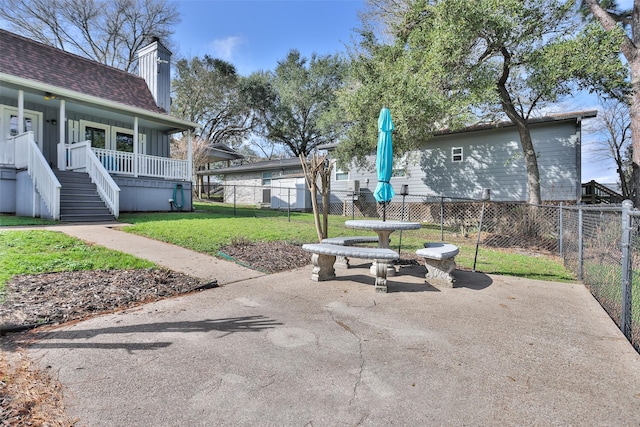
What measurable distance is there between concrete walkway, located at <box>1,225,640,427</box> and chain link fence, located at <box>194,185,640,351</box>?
69 cm

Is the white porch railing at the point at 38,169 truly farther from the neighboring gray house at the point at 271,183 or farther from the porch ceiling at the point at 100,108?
the neighboring gray house at the point at 271,183

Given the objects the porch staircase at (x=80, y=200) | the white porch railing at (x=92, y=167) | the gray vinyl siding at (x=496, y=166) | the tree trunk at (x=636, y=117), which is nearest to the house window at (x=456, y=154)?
the gray vinyl siding at (x=496, y=166)

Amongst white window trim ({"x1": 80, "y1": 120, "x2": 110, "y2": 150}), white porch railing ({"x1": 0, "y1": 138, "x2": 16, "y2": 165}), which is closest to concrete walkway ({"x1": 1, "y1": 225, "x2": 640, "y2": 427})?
white porch railing ({"x1": 0, "y1": 138, "x2": 16, "y2": 165})

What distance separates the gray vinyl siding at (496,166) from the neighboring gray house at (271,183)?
4.58 meters

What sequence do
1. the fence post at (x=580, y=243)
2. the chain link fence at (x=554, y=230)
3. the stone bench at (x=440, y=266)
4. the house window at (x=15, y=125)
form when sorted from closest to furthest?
the chain link fence at (x=554, y=230) → the stone bench at (x=440, y=266) → the fence post at (x=580, y=243) → the house window at (x=15, y=125)

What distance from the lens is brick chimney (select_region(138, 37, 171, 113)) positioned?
15.9 metres

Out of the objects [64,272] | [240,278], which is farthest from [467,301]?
[64,272]

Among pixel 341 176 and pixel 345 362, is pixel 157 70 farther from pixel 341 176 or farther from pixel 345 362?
pixel 345 362

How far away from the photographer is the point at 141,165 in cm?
1246

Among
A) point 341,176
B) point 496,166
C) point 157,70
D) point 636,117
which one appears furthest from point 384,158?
point 157,70

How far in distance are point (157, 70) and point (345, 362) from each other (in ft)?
58.4

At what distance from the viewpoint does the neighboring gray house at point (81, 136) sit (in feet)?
31.3

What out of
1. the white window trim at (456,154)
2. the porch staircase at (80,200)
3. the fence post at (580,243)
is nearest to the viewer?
the fence post at (580,243)

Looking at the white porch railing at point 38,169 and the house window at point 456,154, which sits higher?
the house window at point 456,154
